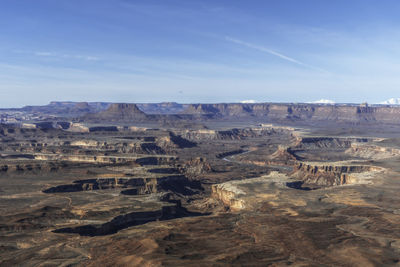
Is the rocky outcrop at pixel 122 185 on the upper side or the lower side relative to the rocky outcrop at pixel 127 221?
upper

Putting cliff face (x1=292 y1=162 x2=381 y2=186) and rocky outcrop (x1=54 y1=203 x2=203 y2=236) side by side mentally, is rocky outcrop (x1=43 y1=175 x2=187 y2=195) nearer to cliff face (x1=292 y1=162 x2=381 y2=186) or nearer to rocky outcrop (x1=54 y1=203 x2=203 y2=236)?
rocky outcrop (x1=54 y1=203 x2=203 y2=236)

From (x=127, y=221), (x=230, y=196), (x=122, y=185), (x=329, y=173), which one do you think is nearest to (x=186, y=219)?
(x=127, y=221)

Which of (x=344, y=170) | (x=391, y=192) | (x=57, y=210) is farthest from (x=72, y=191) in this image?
(x=344, y=170)

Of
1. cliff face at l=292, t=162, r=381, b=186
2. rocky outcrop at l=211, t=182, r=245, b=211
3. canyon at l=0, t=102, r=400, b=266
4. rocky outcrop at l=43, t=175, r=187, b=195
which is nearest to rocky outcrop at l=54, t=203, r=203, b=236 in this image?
canyon at l=0, t=102, r=400, b=266

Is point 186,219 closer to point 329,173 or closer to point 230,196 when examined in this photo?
point 230,196

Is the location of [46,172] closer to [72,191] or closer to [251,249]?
[72,191]

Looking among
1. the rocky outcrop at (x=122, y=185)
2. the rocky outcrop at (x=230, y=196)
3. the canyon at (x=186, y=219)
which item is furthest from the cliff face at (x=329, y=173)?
the rocky outcrop at (x=122, y=185)

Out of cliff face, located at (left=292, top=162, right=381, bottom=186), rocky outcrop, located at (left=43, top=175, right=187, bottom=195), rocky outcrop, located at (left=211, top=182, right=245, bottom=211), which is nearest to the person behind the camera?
rocky outcrop, located at (left=211, top=182, right=245, bottom=211)

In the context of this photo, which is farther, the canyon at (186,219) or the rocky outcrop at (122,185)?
the rocky outcrop at (122,185)

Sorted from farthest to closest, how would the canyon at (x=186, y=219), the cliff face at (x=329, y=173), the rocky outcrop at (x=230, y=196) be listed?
the cliff face at (x=329, y=173), the rocky outcrop at (x=230, y=196), the canyon at (x=186, y=219)

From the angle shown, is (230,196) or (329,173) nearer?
(230,196)

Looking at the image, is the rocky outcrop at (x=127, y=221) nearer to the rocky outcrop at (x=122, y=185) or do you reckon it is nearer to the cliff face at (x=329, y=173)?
the rocky outcrop at (x=122, y=185)
